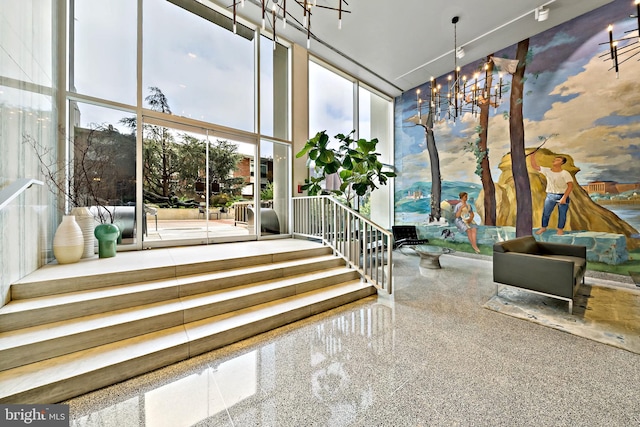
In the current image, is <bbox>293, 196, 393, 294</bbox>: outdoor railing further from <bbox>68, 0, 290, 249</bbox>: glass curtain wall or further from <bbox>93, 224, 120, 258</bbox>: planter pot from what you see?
<bbox>93, 224, 120, 258</bbox>: planter pot

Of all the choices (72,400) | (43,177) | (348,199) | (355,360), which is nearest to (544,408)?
(355,360)

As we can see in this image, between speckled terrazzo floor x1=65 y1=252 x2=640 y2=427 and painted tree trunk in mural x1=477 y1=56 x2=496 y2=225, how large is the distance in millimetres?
3814

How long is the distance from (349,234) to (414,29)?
190 inches

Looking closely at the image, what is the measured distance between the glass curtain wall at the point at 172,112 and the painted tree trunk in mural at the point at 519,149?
5.30 meters

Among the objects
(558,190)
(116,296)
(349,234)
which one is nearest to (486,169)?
(558,190)

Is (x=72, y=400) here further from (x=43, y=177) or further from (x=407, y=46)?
(x=407, y=46)

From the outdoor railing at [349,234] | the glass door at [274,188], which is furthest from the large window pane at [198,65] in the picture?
the outdoor railing at [349,234]

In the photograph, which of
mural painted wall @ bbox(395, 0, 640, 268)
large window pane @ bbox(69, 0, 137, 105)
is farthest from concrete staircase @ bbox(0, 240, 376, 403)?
mural painted wall @ bbox(395, 0, 640, 268)

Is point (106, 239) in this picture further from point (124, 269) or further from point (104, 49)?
A: point (104, 49)

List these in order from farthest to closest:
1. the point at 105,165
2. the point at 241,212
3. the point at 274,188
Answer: the point at 274,188, the point at 241,212, the point at 105,165

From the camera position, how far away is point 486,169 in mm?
6016

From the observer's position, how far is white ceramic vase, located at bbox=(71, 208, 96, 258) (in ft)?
10.8

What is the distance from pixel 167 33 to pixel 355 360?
20.1 ft

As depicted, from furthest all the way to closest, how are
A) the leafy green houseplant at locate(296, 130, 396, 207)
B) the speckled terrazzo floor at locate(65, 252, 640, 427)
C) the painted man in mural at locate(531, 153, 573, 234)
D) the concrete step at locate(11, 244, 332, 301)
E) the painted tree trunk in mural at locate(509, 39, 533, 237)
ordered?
1. the painted tree trunk in mural at locate(509, 39, 533, 237)
2. the painted man in mural at locate(531, 153, 573, 234)
3. the leafy green houseplant at locate(296, 130, 396, 207)
4. the concrete step at locate(11, 244, 332, 301)
5. the speckled terrazzo floor at locate(65, 252, 640, 427)
